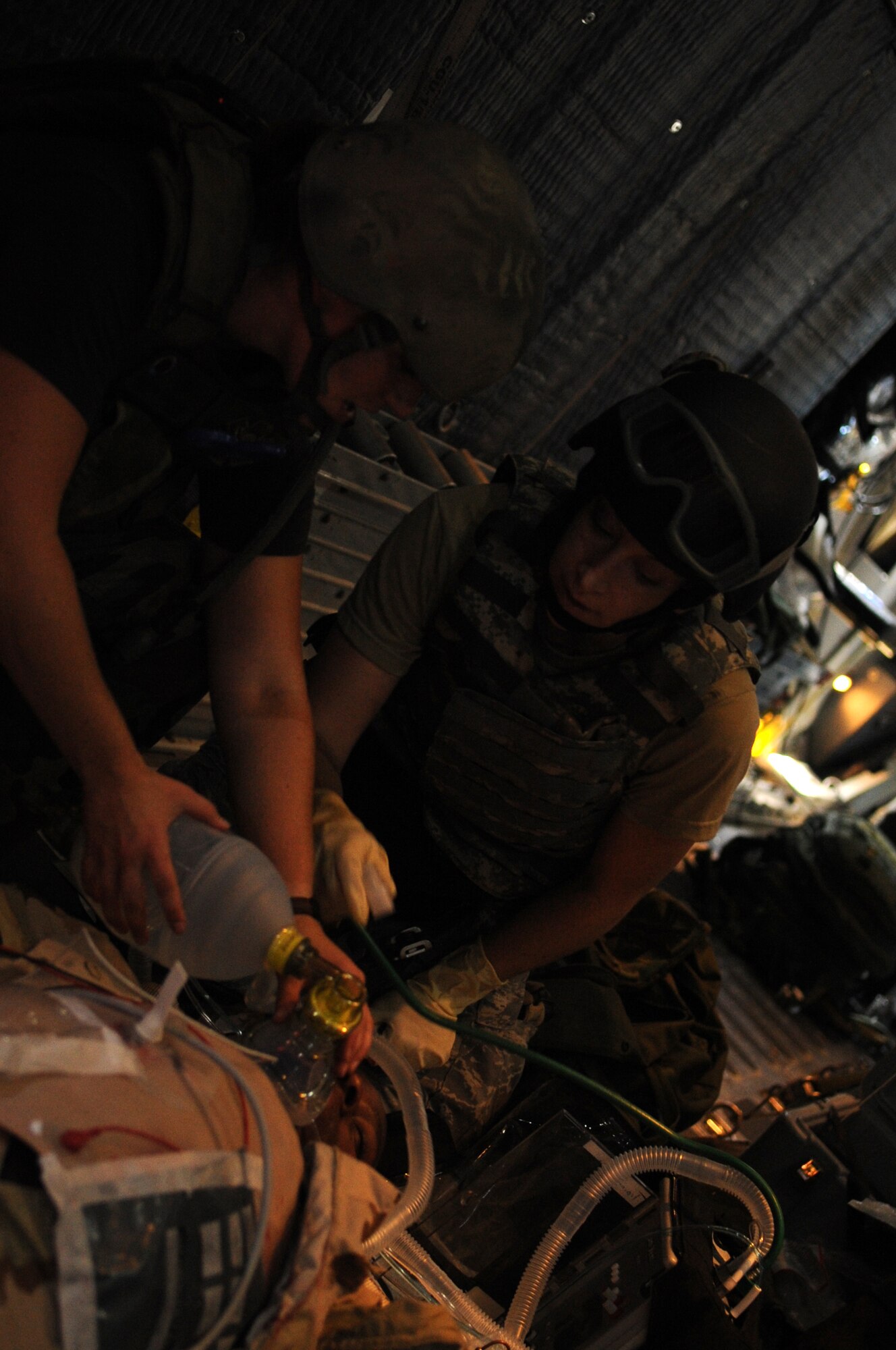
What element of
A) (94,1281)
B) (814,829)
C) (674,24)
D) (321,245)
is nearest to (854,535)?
(814,829)

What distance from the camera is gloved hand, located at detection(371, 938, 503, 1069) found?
A: 6.89 ft

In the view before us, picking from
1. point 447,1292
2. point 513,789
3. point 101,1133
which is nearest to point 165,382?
point 101,1133

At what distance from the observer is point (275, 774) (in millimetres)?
1681

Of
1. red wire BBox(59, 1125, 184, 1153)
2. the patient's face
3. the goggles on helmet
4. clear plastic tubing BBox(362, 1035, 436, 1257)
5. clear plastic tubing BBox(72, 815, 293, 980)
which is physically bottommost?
the patient's face

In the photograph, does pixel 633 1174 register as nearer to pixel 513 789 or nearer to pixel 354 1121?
pixel 354 1121

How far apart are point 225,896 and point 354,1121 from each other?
743 millimetres

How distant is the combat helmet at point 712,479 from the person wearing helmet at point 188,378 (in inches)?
20.2

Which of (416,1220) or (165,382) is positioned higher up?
(165,382)

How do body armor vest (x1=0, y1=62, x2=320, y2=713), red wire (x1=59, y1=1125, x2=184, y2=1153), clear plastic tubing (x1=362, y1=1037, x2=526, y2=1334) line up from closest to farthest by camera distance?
1. red wire (x1=59, y1=1125, x2=184, y2=1153)
2. body armor vest (x1=0, y1=62, x2=320, y2=713)
3. clear plastic tubing (x1=362, y1=1037, x2=526, y2=1334)

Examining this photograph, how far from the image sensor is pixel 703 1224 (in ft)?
5.90

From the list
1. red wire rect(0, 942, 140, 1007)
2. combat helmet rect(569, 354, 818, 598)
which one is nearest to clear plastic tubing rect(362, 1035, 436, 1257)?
red wire rect(0, 942, 140, 1007)

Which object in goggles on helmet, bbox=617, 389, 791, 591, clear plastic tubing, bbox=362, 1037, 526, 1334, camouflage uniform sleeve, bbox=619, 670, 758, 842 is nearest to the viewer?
clear plastic tubing, bbox=362, 1037, 526, 1334

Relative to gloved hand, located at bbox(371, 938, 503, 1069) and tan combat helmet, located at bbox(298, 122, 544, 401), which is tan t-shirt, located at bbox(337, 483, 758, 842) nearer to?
gloved hand, located at bbox(371, 938, 503, 1069)

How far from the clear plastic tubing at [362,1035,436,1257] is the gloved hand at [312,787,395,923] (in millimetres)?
277
